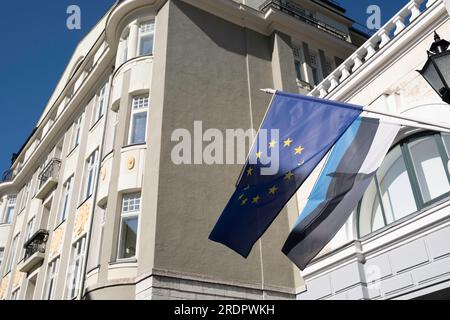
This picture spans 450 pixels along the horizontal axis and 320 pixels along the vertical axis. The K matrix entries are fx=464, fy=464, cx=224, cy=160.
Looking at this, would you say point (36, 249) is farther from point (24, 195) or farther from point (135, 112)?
point (24, 195)

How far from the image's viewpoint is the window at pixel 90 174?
17005 millimetres

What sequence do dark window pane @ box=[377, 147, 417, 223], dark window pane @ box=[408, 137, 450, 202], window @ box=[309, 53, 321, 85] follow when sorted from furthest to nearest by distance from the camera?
window @ box=[309, 53, 321, 85], dark window pane @ box=[377, 147, 417, 223], dark window pane @ box=[408, 137, 450, 202]

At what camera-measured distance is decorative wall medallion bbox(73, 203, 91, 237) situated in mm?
16016

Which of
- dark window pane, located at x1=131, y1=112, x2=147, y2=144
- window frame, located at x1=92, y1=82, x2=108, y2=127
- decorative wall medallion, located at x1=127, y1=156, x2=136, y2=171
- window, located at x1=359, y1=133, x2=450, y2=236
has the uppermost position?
window frame, located at x1=92, y1=82, x2=108, y2=127

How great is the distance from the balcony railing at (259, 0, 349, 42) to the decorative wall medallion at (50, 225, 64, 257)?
12032 mm

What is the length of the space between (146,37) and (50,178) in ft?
28.7

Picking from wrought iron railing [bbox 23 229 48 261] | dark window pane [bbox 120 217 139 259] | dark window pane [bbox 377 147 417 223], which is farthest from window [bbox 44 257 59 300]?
dark window pane [bbox 377 147 417 223]

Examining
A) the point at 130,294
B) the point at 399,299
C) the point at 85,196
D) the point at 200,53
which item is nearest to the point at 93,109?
the point at 85,196

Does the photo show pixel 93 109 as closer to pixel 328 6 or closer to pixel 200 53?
pixel 200 53

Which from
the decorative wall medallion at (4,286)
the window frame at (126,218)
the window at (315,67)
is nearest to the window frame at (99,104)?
the window frame at (126,218)

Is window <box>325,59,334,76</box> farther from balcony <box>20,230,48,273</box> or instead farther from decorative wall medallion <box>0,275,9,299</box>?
decorative wall medallion <box>0,275,9,299</box>

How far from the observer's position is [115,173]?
14156 millimetres

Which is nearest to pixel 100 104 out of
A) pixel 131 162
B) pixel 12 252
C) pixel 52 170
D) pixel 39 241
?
pixel 52 170

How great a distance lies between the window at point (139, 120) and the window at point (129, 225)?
1991 millimetres
